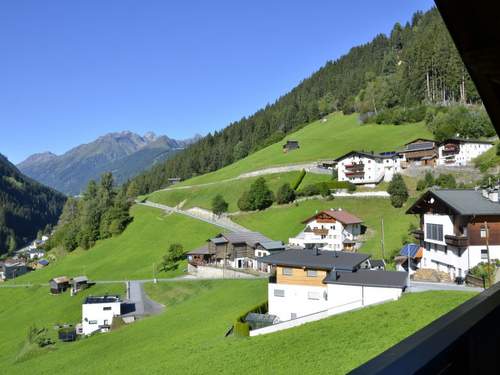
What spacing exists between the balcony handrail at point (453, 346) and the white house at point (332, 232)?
47.4m

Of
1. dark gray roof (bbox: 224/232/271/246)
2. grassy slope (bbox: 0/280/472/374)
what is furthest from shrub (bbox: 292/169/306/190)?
grassy slope (bbox: 0/280/472/374)

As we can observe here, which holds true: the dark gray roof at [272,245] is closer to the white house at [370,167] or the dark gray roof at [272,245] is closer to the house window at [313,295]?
the white house at [370,167]

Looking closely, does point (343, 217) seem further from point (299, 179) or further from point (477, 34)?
point (477, 34)

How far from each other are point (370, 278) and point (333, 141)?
231ft

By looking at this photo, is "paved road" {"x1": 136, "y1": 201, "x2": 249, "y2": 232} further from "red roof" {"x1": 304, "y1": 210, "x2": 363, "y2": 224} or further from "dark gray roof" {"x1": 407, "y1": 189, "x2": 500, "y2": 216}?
"dark gray roof" {"x1": 407, "y1": 189, "x2": 500, "y2": 216}

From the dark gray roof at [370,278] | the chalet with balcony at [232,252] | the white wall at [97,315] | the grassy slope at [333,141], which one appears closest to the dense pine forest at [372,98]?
the grassy slope at [333,141]

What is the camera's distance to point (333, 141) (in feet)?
306

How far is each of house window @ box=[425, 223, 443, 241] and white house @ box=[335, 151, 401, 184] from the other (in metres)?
29.8

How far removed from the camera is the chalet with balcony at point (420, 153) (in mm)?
64325

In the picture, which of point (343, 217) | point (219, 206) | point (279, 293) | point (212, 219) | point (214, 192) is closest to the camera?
point (279, 293)

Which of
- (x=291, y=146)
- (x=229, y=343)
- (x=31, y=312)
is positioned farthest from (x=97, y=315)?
(x=291, y=146)

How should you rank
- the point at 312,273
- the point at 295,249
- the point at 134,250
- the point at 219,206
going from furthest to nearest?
the point at 219,206
the point at 134,250
the point at 295,249
the point at 312,273

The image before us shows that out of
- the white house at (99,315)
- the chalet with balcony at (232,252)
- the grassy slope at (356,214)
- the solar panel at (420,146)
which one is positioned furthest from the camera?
the solar panel at (420,146)

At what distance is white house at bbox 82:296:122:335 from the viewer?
132ft
